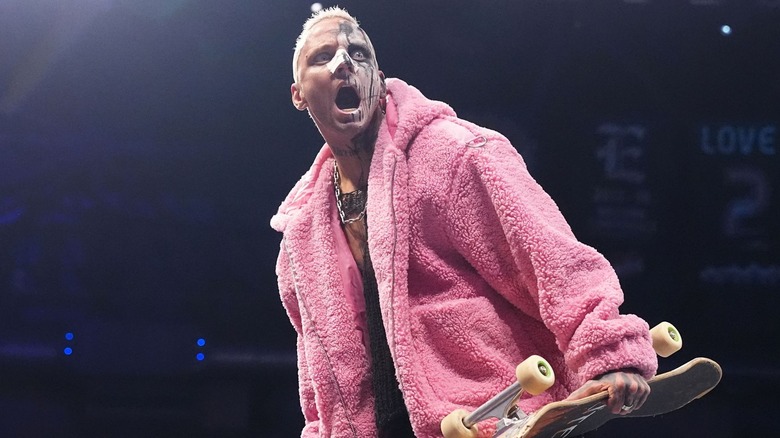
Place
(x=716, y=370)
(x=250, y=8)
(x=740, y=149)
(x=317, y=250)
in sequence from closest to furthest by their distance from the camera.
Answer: (x=716, y=370) → (x=317, y=250) → (x=740, y=149) → (x=250, y=8)

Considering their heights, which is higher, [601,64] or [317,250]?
[601,64]

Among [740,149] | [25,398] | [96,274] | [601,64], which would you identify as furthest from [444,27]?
[25,398]

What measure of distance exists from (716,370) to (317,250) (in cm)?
54

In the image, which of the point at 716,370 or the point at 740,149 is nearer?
the point at 716,370

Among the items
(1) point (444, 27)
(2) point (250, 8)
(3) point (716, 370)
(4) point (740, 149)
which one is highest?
(2) point (250, 8)

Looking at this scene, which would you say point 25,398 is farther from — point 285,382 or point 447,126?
point 447,126

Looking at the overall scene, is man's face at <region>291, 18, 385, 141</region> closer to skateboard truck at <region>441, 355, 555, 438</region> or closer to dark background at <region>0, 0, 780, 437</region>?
skateboard truck at <region>441, 355, 555, 438</region>

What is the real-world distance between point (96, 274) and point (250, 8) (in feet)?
Answer: 2.54

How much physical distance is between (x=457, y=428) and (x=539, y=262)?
209 millimetres

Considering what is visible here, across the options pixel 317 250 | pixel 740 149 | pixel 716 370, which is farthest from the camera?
pixel 740 149

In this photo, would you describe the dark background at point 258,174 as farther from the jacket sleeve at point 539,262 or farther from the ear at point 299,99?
the jacket sleeve at point 539,262

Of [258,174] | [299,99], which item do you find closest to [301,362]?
[299,99]

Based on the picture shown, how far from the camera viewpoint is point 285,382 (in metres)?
2.17

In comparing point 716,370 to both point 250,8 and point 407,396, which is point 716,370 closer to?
point 407,396
